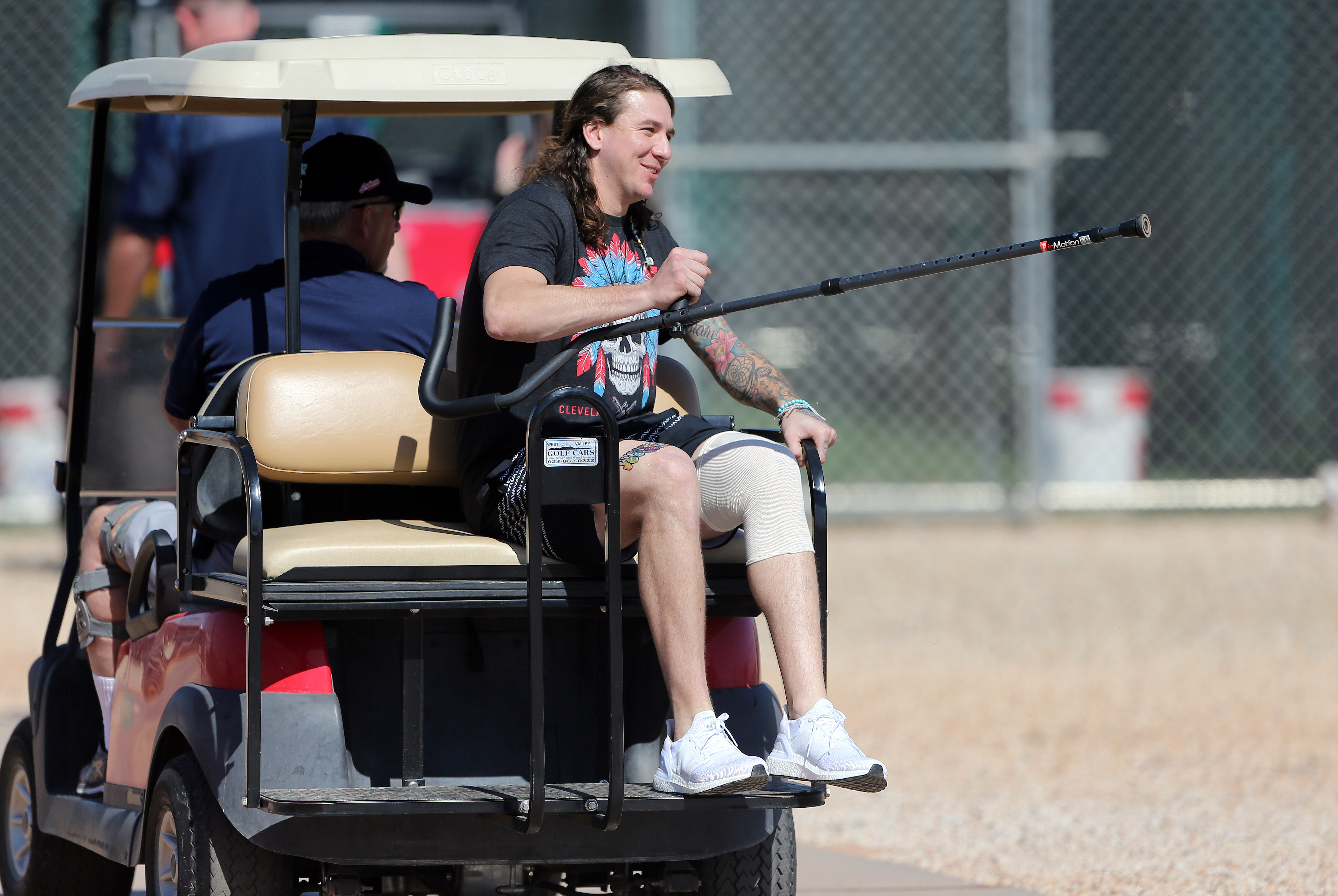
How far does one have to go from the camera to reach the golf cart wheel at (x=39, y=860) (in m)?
4.02

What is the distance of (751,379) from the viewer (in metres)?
3.54

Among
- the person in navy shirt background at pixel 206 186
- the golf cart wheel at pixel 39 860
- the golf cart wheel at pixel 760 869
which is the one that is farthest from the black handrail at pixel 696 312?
the person in navy shirt background at pixel 206 186

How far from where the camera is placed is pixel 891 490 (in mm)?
9992

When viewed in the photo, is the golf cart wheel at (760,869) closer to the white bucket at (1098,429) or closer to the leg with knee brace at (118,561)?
the leg with knee brace at (118,561)

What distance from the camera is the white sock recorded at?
12.5 ft

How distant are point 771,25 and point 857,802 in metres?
6.42

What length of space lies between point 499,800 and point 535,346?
34.0 inches

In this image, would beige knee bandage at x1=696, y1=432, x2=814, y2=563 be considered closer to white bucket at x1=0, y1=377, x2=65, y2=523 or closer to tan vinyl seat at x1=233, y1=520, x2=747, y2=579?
tan vinyl seat at x1=233, y1=520, x2=747, y2=579

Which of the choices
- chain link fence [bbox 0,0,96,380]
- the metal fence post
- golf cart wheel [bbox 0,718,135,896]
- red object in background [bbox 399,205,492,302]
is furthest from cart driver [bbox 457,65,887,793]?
chain link fence [bbox 0,0,96,380]

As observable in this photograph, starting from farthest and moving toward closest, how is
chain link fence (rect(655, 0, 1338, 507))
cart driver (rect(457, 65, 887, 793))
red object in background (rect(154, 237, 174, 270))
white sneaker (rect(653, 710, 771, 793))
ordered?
chain link fence (rect(655, 0, 1338, 507)) → red object in background (rect(154, 237, 174, 270)) → cart driver (rect(457, 65, 887, 793)) → white sneaker (rect(653, 710, 771, 793))

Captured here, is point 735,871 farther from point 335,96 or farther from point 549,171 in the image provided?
point 335,96

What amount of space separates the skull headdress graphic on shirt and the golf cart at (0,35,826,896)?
0.33 metres

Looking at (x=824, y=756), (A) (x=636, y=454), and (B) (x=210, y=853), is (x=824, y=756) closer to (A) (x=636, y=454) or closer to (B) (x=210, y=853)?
(A) (x=636, y=454)

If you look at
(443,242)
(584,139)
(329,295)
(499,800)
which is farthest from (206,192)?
(443,242)
